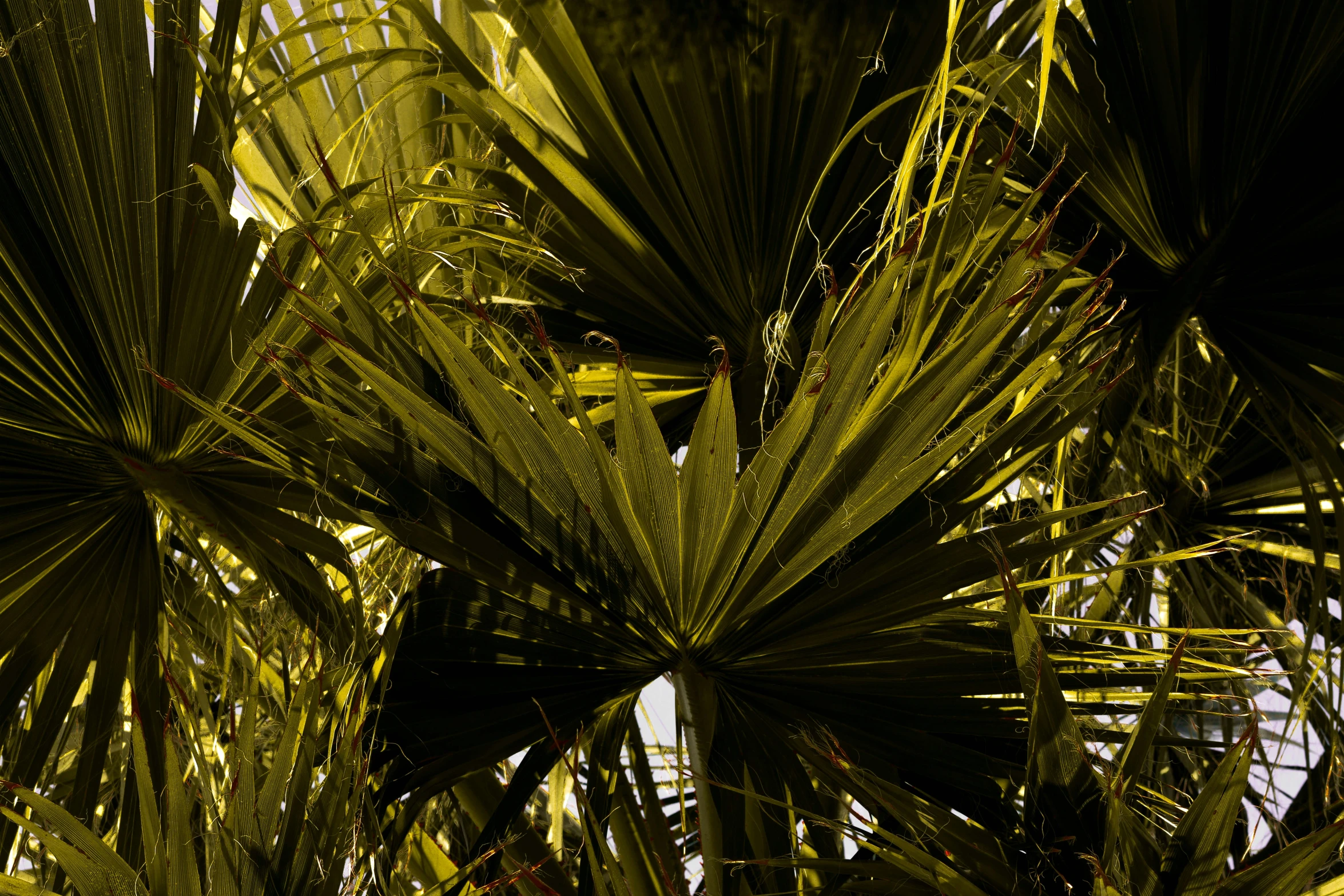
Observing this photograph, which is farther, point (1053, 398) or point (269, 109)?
point (269, 109)

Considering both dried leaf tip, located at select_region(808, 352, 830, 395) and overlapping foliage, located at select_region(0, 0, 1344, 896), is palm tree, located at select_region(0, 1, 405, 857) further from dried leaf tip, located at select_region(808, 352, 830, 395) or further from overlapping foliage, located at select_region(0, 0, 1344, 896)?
dried leaf tip, located at select_region(808, 352, 830, 395)

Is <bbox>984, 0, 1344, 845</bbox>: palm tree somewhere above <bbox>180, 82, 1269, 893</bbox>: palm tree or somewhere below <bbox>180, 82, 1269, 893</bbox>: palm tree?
above

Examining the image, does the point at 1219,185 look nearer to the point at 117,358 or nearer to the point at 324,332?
the point at 324,332

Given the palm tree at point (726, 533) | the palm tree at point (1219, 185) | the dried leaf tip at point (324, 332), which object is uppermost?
the palm tree at point (1219, 185)

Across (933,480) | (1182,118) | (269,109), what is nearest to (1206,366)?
(1182,118)

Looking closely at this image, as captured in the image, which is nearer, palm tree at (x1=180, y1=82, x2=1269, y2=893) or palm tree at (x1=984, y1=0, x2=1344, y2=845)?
palm tree at (x1=180, y1=82, x2=1269, y2=893)

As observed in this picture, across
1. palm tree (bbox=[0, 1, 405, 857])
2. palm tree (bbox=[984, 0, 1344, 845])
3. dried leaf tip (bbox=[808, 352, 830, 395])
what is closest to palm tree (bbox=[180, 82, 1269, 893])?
dried leaf tip (bbox=[808, 352, 830, 395])

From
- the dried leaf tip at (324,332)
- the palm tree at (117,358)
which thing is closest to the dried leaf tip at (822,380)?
the dried leaf tip at (324,332)

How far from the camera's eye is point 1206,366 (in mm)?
1801

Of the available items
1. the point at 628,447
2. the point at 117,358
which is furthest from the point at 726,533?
the point at 117,358

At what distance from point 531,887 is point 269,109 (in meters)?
1.10

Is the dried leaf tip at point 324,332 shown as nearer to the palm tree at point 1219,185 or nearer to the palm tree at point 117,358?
the palm tree at point 117,358

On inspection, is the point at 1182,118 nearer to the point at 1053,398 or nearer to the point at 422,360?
the point at 1053,398

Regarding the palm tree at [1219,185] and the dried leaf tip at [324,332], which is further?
the palm tree at [1219,185]
